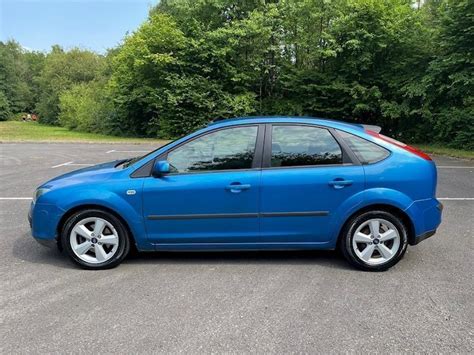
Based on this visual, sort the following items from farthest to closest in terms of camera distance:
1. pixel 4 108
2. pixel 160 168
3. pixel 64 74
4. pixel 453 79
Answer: pixel 4 108 → pixel 64 74 → pixel 453 79 → pixel 160 168

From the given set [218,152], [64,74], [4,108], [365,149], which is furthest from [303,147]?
[4,108]

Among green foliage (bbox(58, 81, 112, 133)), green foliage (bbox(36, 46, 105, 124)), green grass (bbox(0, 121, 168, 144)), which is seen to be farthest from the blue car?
green foliage (bbox(36, 46, 105, 124))

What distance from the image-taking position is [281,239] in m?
4.50

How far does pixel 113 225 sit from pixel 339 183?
2.38 m

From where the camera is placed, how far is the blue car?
4.40 meters

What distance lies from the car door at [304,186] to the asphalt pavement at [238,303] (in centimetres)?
44

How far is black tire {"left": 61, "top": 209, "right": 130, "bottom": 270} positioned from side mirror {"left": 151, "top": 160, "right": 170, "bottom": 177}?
2.08 ft

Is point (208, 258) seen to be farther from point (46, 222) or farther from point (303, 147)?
point (46, 222)

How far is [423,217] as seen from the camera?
4.47 meters

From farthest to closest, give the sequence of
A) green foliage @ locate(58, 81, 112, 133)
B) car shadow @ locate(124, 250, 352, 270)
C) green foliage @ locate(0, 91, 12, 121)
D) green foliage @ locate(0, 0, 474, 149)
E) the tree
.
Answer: green foliage @ locate(0, 91, 12, 121), green foliage @ locate(58, 81, 112, 133), green foliage @ locate(0, 0, 474, 149), the tree, car shadow @ locate(124, 250, 352, 270)

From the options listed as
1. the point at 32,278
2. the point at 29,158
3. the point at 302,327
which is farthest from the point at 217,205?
the point at 29,158

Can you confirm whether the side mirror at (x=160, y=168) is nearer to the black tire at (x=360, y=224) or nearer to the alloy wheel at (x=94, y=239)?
the alloy wheel at (x=94, y=239)

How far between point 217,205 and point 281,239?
765mm

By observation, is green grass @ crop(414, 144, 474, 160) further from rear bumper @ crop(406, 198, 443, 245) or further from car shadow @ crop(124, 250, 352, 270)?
car shadow @ crop(124, 250, 352, 270)
